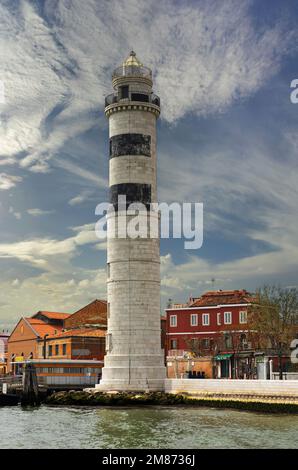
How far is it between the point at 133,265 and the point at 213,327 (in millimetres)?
18410

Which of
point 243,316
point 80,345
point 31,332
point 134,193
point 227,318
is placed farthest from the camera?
point 31,332

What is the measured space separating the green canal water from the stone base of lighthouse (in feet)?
19.1

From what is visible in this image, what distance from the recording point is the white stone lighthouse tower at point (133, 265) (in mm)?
45312

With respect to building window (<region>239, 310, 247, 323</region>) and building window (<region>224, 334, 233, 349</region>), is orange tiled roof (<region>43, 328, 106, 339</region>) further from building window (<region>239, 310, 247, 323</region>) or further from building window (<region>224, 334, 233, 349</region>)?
building window (<region>239, 310, 247, 323</region>)

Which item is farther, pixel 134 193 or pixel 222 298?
pixel 222 298

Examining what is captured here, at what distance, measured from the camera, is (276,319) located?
53562 mm

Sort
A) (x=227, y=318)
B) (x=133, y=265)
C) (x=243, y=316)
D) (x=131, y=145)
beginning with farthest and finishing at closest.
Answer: (x=227, y=318) → (x=243, y=316) → (x=131, y=145) → (x=133, y=265)

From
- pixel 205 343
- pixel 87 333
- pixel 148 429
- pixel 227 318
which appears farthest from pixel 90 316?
pixel 148 429

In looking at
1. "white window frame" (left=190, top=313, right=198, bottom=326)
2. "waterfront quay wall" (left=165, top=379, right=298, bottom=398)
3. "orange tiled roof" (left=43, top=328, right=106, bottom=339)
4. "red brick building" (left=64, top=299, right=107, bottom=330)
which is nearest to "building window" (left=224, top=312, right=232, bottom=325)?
"white window frame" (left=190, top=313, right=198, bottom=326)

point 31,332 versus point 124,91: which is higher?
point 124,91

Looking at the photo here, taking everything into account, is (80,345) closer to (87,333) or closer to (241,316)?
(87,333)

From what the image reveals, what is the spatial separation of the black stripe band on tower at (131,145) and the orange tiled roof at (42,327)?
1181 inches

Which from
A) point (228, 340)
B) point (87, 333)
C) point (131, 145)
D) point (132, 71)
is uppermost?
point (132, 71)
